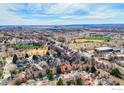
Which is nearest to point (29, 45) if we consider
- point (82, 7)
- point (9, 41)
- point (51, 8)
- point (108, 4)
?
point (9, 41)

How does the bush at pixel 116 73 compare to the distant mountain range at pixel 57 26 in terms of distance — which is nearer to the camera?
the bush at pixel 116 73

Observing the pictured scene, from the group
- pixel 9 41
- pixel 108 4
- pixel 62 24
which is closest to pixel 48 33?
pixel 62 24

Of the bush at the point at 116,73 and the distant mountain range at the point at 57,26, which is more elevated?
the distant mountain range at the point at 57,26

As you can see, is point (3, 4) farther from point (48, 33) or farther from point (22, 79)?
point (22, 79)

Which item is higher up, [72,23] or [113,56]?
[72,23]

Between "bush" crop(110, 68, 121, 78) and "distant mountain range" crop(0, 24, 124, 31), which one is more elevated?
"distant mountain range" crop(0, 24, 124, 31)

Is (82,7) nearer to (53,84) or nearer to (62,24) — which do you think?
(62,24)

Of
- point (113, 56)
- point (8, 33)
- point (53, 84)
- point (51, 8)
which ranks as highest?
point (51, 8)

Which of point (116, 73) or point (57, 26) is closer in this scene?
point (116, 73)

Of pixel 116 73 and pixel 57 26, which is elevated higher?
pixel 57 26

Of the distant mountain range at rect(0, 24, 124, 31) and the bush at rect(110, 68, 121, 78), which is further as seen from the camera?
the distant mountain range at rect(0, 24, 124, 31)
